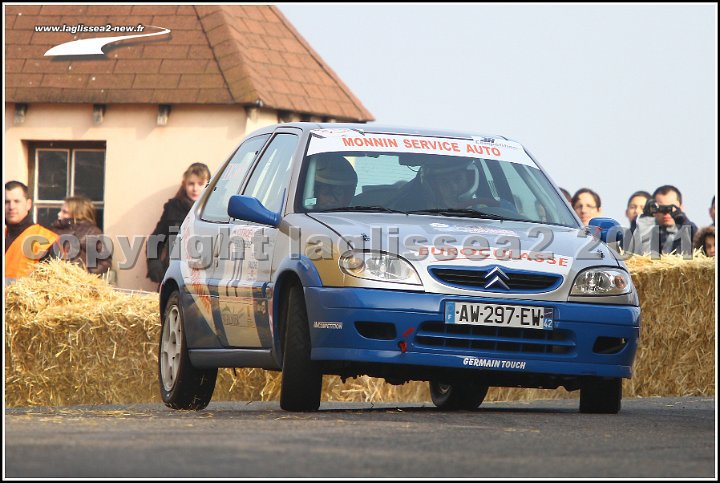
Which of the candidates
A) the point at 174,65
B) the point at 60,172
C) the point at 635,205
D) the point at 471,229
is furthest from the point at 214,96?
the point at 471,229

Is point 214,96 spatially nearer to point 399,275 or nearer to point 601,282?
point 601,282

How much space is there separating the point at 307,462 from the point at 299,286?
10.5 feet

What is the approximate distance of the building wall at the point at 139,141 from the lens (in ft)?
78.8

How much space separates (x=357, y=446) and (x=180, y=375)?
4.09 m

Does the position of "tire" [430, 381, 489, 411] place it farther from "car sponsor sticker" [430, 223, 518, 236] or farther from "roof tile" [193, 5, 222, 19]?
"roof tile" [193, 5, 222, 19]

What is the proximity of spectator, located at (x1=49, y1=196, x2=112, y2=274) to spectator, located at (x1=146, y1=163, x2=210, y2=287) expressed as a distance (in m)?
0.71

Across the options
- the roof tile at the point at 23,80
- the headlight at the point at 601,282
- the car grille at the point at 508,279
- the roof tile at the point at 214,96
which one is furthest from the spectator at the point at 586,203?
the roof tile at the point at 23,80

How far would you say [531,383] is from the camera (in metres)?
10.2

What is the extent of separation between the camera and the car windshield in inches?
420

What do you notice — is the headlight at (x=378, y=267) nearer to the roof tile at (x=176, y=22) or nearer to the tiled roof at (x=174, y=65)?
the tiled roof at (x=174, y=65)

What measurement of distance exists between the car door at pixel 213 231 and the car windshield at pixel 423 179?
877 millimetres

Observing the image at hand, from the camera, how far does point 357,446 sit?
24.6 feet

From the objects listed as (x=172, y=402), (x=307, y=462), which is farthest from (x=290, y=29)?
(x=307, y=462)

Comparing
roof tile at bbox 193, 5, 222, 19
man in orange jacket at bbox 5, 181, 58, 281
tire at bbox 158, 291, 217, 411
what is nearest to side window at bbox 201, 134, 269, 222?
tire at bbox 158, 291, 217, 411
